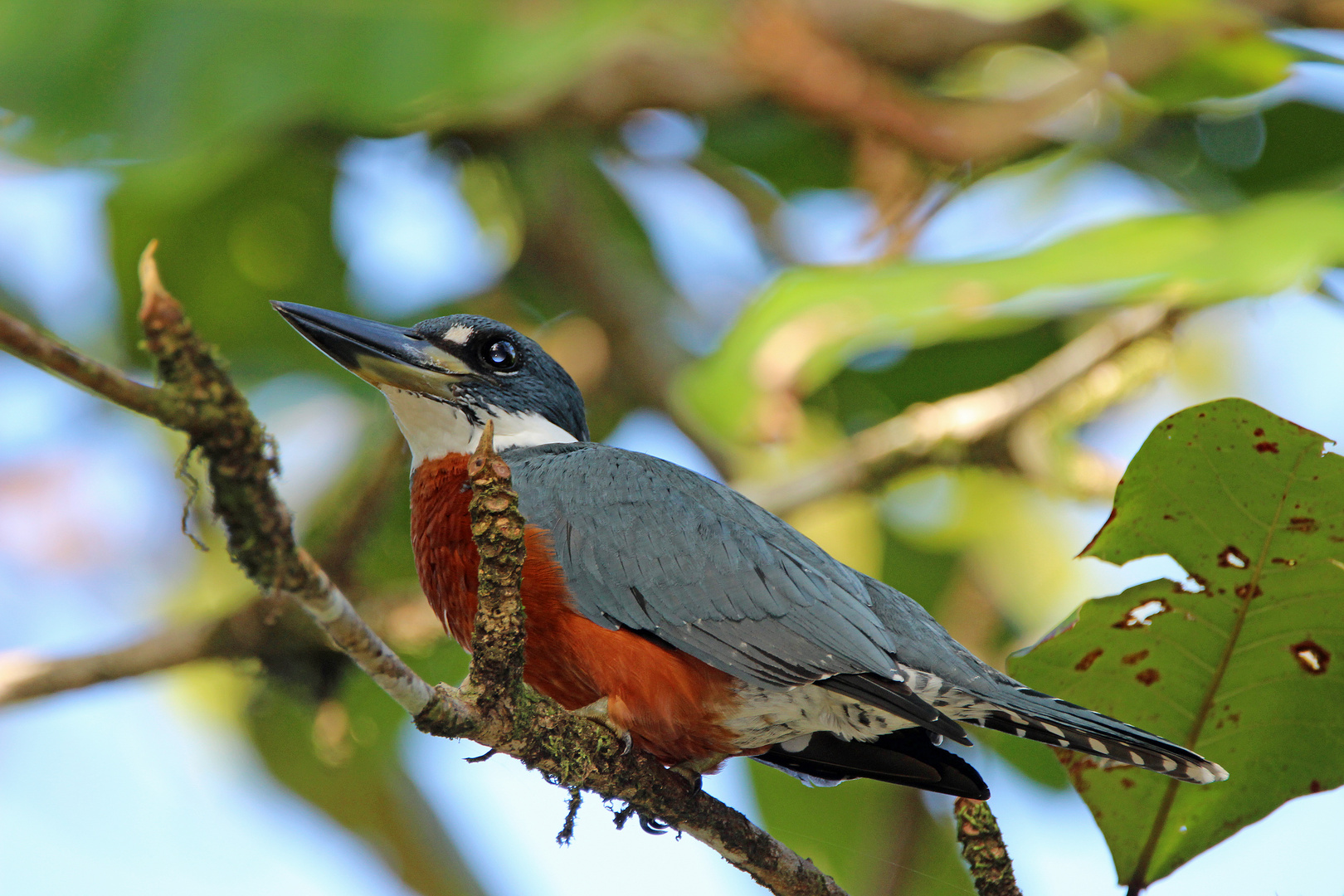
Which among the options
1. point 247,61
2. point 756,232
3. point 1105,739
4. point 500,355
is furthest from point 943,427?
point 247,61

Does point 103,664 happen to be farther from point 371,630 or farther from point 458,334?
point 371,630

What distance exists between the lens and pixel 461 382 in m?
4.05

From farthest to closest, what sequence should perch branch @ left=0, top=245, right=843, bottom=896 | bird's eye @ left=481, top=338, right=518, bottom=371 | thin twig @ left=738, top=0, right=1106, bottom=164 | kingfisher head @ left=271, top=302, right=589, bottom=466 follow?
thin twig @ left=738, top=0, right=1106, bottom=164 < bird's eye @ left=481, top=338, right=518, bottom=371 < kingfisher head @ left=271, top=302, right=589, bottom=466 < perch branch @ left=0, top=245, right=843, bottom=896

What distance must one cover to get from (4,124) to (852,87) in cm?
393

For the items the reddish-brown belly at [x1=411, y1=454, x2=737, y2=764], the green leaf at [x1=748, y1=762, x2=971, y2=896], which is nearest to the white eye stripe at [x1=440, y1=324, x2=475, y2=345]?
the reddish-brown belly at [x1=411, y1=454, x2=737, y2=764]

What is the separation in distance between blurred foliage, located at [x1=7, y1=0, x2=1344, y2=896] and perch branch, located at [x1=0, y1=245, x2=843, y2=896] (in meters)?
0.95

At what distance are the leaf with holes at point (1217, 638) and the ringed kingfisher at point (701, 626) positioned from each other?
0.23 metres

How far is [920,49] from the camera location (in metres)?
6.09

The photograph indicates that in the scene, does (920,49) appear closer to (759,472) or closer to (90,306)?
(759,472)

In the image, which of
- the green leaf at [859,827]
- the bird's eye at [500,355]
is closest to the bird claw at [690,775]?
the bird's eye at [500,355]

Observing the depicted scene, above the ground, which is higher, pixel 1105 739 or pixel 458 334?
pixel 1105 739

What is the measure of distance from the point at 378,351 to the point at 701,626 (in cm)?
122

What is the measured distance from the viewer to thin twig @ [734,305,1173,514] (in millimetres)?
5609

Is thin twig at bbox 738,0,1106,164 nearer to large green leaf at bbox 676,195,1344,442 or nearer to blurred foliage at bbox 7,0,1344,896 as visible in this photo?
blurred foliage at bbox 7,0,1344,896
